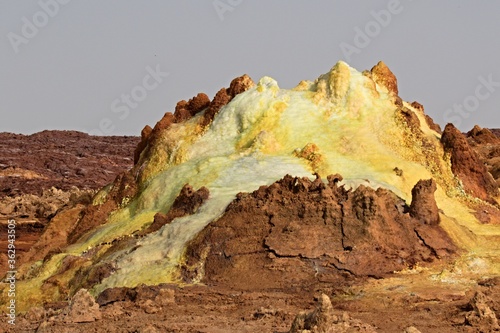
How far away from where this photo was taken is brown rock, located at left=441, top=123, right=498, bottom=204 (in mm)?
18688

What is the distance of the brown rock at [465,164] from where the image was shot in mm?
18688

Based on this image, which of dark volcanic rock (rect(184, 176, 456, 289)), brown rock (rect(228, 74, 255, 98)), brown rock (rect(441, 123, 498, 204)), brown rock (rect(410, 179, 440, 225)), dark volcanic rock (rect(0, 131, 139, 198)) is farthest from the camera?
dark volcanic rock (rect(0, 131, 139, 198))

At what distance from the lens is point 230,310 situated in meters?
12.3

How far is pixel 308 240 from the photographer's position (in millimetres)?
14062

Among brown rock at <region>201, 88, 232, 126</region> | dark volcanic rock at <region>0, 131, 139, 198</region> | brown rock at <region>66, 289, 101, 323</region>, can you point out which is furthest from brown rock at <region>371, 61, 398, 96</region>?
dark volcanic rock at <region>0, 131, 139, 198</region>

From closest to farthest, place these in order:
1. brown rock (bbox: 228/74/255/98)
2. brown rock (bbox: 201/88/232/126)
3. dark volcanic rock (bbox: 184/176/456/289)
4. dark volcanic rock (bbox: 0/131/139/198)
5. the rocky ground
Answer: the rocky ground → dark volcanic rock (bbox: 184/176/456/289) → brown rock (bbox: 201/88/232/126) → brown rock (bbox: 228/74/255/98) → dark volcanic rock (bbox: 0/131/139/198)

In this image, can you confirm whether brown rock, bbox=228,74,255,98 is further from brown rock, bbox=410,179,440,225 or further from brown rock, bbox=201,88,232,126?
brown rock, bbox=410,179,440,225

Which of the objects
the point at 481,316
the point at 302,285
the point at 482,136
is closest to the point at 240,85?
the point at 302,285

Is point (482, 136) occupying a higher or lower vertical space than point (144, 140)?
higher

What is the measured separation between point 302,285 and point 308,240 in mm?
763

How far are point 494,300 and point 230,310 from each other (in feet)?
10.2

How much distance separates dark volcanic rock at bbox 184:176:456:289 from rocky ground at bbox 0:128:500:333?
0.05 feet

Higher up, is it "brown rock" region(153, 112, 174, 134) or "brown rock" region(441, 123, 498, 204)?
"brown rock" region(153, 112, 174, 134)

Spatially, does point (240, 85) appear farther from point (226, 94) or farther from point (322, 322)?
point (322, 322)
